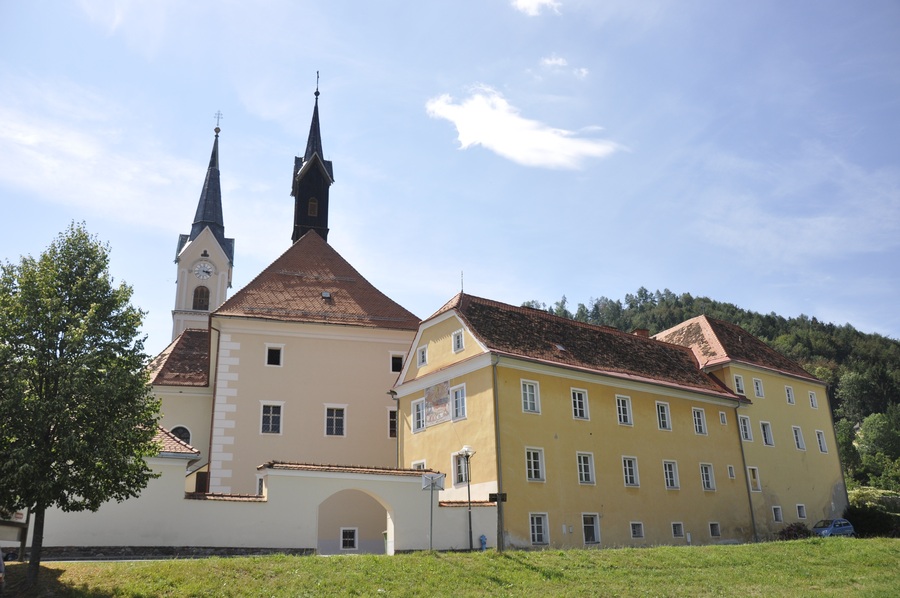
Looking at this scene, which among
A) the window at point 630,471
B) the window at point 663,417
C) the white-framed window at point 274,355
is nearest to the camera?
the window at point 630,471

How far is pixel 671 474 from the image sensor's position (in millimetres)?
33094

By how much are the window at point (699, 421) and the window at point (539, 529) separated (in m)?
11.3

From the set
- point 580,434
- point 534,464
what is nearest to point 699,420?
point 580,434

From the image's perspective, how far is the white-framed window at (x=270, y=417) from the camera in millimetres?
32750

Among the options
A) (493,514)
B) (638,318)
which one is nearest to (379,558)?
(493,514)

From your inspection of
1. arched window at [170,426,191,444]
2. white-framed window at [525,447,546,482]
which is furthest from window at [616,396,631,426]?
arched window at [170,426,191,444]

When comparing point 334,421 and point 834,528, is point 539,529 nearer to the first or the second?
point 334,421

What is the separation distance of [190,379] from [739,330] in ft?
102

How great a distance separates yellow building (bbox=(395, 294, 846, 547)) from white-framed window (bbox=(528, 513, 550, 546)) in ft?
0.17

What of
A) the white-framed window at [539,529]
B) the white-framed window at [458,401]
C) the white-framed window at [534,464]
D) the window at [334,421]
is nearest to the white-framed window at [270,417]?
the window at [334,421]

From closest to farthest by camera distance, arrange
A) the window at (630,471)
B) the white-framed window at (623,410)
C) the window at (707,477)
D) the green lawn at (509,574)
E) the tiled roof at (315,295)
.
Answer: the green lawn at (509,574) < the window at (630,471) < the white-framed window at (623,410) < the window at (707,477) < the tiled roof at (315,295)

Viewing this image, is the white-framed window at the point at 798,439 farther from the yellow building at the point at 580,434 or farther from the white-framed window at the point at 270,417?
the white-framed window at the point at 270,417

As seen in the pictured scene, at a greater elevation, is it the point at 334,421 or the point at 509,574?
the point at 334,421

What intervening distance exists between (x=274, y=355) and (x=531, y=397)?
1209 cm
